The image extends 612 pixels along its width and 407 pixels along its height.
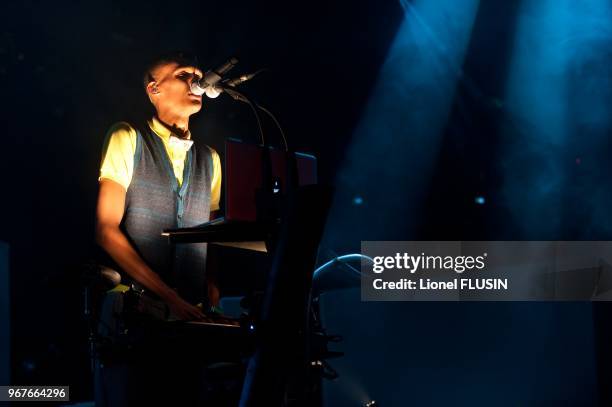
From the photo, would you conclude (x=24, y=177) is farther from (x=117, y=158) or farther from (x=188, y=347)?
(x=188, y=347)

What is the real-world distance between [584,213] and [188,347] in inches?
191

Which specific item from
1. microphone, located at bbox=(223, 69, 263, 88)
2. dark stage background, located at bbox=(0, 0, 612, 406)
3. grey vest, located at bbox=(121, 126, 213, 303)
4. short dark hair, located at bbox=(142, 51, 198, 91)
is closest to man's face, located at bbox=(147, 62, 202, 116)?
short dark hair, located at bbox=(142, 51, 198, 91)

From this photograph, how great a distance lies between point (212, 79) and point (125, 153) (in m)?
0.57

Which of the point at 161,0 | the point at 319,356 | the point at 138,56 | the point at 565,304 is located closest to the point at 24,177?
the point at 138,56

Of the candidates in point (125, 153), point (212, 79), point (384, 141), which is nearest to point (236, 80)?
point (212, 79)

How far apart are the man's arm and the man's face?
1.36ft

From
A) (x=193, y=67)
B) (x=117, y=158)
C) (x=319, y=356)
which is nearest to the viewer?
(x=319, y=356)

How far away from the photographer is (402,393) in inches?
135

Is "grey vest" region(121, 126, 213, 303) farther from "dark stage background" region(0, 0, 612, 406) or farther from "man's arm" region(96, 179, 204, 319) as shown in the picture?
"dark stage background" region(0, 0, 612, 406)

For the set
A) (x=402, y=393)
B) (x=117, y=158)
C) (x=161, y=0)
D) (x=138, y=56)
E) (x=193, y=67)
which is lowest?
(x=402, y=393)

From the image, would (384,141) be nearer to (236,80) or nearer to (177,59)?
(177,59)

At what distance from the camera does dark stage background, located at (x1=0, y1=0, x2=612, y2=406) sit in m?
3.45

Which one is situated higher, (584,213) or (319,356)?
(584,213)

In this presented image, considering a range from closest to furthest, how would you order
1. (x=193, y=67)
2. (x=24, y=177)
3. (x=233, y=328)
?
1. (x=233, y=328)
2. (x=193, y=67)
3. (x=24, y=177)
